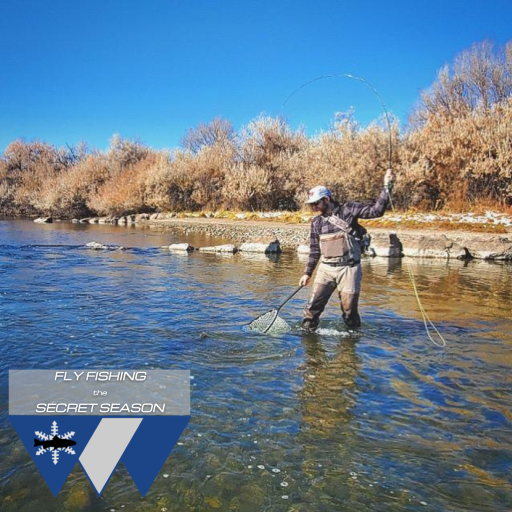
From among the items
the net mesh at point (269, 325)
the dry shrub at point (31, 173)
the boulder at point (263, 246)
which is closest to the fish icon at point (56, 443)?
the net mesh at point (269, 325)

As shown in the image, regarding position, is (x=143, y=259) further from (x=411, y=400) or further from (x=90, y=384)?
(x=411, y=400)

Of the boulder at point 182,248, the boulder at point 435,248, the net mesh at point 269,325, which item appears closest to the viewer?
the net mesh at point 269,325

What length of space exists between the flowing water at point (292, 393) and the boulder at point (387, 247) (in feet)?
26.8

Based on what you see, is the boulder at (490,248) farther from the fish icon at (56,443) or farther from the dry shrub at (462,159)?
the fish icon at (56,443)

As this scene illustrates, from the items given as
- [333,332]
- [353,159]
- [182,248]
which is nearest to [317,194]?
[333,332]

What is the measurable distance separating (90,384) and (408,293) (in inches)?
345

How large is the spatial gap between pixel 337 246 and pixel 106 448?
4.45 metres

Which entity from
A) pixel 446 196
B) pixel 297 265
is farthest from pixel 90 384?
pixel 446 196

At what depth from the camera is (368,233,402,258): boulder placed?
66.6 ft

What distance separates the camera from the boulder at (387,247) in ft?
66.6

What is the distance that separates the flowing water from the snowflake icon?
176 mm

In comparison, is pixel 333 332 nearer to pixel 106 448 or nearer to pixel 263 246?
pixel 106 448

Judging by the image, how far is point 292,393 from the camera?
531 cm

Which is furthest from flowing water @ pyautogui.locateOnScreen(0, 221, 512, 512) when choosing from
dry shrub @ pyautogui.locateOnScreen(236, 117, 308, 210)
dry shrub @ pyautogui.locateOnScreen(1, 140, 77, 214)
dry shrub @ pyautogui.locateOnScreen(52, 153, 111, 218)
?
dry shrub @ pyautogui.locateOnScreen(1, 140, 77, 214)
